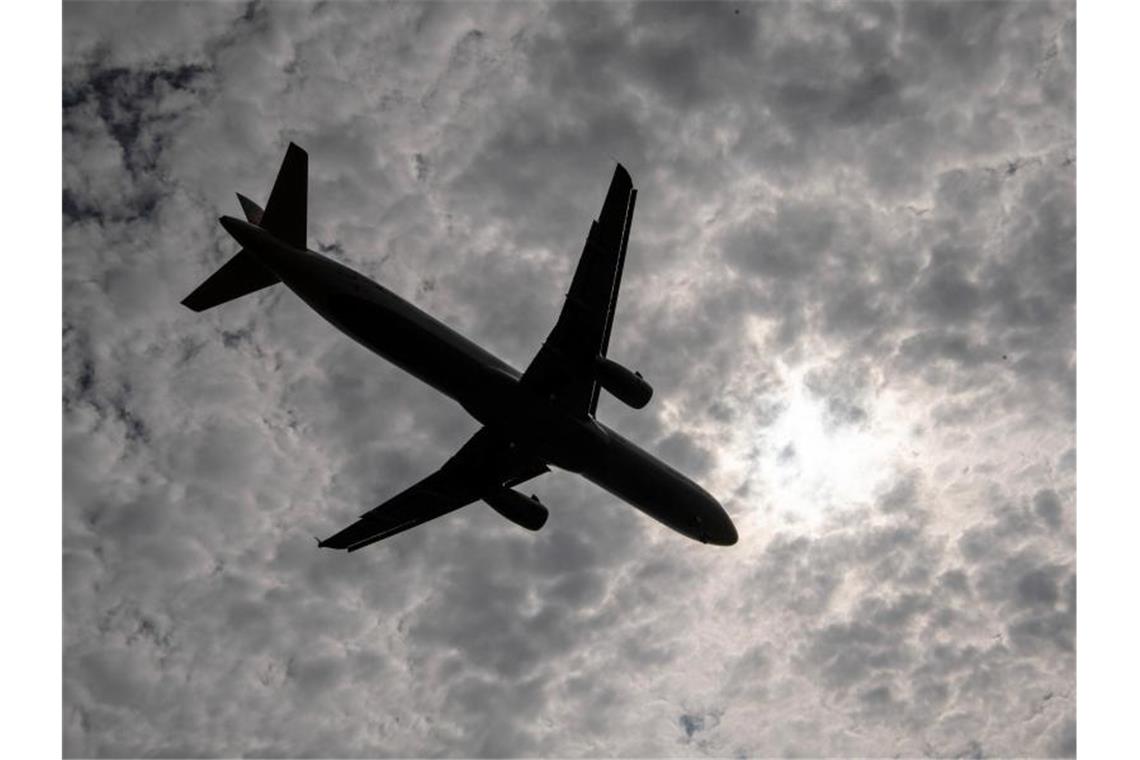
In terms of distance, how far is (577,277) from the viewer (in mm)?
25516

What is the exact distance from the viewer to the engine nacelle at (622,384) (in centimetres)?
2666

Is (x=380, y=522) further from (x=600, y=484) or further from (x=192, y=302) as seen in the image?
(x=192, y=302)

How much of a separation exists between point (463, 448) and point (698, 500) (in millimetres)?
9451

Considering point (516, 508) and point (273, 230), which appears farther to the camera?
point (516, 508)

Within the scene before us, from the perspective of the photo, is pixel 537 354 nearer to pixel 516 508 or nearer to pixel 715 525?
pixel 516 508

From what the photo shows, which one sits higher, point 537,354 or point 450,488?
point 537,354

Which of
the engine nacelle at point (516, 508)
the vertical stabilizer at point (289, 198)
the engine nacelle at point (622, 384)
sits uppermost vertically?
the vertical stabilizer at point (289, 198)

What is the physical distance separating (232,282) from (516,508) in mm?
13729

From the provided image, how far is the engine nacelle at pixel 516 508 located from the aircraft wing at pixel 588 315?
6516 mm

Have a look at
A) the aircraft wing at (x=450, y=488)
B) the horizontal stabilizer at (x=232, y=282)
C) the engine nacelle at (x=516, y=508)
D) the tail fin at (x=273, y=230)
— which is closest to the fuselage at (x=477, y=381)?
the tail fin at (x=273, y=230)

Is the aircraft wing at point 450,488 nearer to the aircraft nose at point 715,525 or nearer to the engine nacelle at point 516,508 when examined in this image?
the engine nacelle at point 516,508

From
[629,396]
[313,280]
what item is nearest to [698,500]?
[629,396]

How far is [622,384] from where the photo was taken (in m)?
26.6

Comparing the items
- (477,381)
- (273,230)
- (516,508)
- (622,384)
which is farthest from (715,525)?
(273,230)
